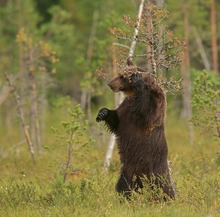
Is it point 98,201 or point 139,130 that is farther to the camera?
point 139,130

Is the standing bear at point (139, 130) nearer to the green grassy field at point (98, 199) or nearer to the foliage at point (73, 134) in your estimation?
the green grassy field at point (98, 199)

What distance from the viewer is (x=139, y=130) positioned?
29.6 feet

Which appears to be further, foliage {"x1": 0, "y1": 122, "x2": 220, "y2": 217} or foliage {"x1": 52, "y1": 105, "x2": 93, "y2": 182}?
foliage {"x1": 52, "y1": 105, "x2": 93, "y2": 182}

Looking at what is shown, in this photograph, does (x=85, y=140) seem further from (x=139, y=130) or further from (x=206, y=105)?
(x=139, y=130)

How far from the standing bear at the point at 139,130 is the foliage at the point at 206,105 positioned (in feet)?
7.16

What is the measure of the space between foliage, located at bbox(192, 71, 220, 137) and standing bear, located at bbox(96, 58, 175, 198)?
2183mm

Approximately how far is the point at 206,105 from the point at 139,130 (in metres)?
2.63

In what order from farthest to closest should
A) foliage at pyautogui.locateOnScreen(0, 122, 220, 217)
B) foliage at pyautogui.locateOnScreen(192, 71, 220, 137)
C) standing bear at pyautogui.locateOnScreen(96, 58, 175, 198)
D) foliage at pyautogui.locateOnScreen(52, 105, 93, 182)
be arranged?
foliage at pyautogui.locateOnScreen(192, 71, 220, 137)
foliage at pyautogui.locateOnScreen(52, 105, 93, 182)
standing bear at pyautogui.locateOnScreen(96, 58, 175, 198)
foliage at pyautogui.locateOnScreen(0, 122, 220, 217)

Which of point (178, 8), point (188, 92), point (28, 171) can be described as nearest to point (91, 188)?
point (28, 171)

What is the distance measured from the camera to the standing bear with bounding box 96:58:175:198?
8641 millimetres

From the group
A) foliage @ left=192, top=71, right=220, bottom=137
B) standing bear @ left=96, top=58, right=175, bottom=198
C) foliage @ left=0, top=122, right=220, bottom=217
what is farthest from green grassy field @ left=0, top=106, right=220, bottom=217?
foliage @ left=192, top=71, right=220, bottom=137

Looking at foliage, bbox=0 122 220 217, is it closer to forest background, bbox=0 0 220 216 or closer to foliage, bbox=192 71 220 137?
forest background, bbox=0 0 220 216

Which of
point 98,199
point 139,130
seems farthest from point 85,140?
point 98,199

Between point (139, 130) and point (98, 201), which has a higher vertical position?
point (139, 130)
